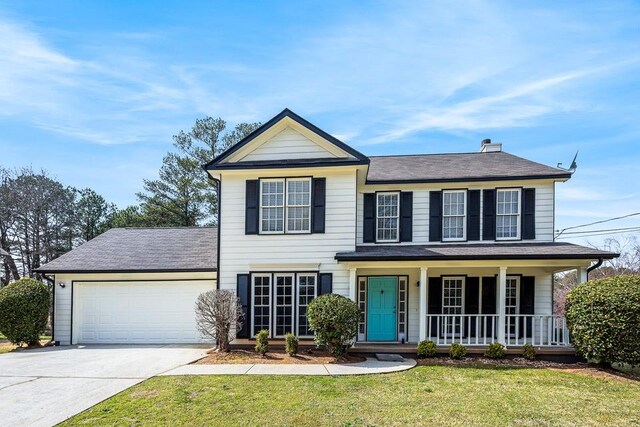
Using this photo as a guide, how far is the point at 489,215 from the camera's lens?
40.7ft

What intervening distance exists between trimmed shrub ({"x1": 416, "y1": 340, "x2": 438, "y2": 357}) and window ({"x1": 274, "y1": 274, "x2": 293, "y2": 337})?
3883 millimetres

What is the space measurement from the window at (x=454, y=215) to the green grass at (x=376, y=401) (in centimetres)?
503

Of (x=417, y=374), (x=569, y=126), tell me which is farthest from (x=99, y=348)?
(x=569, y=126)

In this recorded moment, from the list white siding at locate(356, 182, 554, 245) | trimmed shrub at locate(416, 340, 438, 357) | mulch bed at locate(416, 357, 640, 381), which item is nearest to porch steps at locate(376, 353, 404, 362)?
mulch bed at locate(416, 357, 640, 381)

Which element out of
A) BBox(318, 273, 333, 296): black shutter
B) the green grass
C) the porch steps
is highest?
BBox(318, 273, 333, 296): black shutter

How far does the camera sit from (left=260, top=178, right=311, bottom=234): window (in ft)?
38.8

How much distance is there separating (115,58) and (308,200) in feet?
24.5

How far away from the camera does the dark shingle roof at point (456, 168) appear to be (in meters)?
12.3

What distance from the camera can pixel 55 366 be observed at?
9305 mm

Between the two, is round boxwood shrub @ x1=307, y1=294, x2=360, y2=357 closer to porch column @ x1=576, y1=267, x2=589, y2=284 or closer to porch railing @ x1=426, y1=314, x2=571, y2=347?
porch railing @ x1=426, y1=314, x2=571, y2=347

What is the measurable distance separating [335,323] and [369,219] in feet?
14.1

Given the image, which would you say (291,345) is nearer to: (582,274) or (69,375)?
(69,375)

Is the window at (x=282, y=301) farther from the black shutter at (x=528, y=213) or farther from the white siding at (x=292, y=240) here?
the black shutter at (x=528, y=213)

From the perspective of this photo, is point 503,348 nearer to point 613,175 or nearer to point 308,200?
point 308,200
